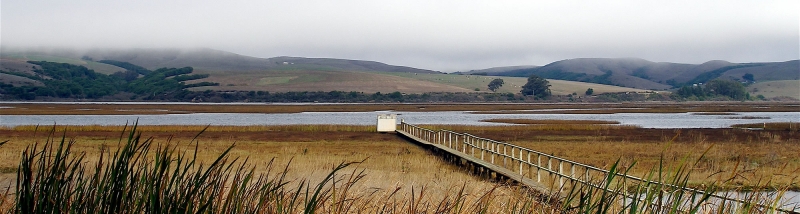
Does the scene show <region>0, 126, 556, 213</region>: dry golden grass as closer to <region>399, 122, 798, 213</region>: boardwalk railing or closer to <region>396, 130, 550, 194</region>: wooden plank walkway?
<region>396, 130, 550, 194</region>: wooden plank walkway

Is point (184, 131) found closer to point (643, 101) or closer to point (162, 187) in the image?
point (162, 187)

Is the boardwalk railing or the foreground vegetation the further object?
the boardwalk railing

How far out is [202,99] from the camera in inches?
7082

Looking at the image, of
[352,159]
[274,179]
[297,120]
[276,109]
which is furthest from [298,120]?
[274,179]

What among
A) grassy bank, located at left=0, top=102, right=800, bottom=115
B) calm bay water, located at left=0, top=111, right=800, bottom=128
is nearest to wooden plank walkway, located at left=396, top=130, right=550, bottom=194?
calm bay water, located at left=0, top=111, right=800, bottom=128

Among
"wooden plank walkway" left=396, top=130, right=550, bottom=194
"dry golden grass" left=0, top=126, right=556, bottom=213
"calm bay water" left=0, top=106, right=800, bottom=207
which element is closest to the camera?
"dry golden grass" left=0, top=126, right=556, bottom=213

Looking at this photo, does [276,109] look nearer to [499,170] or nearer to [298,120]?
[298,120]

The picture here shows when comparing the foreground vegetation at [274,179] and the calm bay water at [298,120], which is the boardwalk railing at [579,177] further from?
the calm bay water at [298,120]

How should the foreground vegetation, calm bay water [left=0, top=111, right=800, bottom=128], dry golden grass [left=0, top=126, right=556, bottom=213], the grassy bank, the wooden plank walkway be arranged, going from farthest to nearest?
1. the grassy bank
2. calm bay water [left=0, top=111, right=800, bottom=128]
3. the wooden plank walkway
4. dry golden grass [left=0, top=126, right=556, bottom=213]
5. the foreground vegetation

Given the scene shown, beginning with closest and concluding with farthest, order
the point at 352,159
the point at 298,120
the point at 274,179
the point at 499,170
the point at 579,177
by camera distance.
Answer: the point at 579,177 → the point at 274,179 → the point at 499,170 → the point at 352,159 → the point at 298,120

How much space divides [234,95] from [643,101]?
90.1 meters

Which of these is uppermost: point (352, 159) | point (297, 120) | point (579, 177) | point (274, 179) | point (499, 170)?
point (579, 177)

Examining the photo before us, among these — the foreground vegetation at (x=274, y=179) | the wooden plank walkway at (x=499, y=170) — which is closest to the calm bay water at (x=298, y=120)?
the foreground vegetation at (x=274, y=179)

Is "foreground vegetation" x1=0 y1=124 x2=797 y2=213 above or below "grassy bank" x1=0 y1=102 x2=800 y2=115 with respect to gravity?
above
